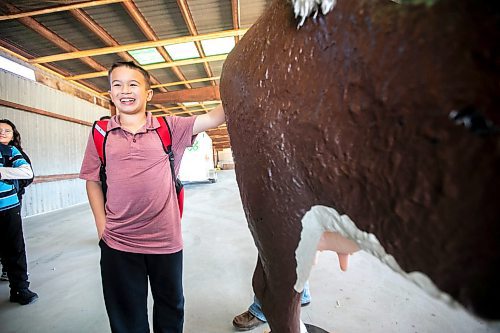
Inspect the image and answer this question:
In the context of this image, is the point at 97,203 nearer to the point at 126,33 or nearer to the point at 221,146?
the point at 126,33

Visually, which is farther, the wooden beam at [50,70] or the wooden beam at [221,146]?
the wooden beam at [221,146]

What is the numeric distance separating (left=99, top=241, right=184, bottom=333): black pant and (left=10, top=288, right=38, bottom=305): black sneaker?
1445 mm

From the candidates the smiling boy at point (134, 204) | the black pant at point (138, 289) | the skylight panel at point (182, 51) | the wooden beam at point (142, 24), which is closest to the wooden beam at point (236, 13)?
the skylight panel at point (182, 51)

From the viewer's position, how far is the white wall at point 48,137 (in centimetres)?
603

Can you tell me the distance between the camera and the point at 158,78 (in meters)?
8.39

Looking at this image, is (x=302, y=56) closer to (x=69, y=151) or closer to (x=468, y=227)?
(x=468, y=227)

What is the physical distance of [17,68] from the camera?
6.13 m

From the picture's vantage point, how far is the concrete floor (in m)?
1.80

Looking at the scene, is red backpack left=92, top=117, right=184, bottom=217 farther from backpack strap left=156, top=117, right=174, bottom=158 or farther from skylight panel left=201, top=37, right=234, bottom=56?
skylight panel left=201, top=37, right=234, bottom=56

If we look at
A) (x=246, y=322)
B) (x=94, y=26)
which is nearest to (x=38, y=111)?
(x=94, y=26)

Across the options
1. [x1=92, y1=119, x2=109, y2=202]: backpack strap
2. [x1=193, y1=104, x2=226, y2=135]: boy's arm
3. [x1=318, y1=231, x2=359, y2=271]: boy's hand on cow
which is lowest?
[x1=318, y1=231, x2=359, y2=271]: boy's hand on cow

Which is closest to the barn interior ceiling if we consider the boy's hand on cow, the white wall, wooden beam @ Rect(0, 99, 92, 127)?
the white wall

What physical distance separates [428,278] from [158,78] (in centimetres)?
893

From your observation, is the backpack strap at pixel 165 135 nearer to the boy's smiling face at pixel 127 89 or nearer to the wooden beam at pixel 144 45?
the boy's smiling face at pixel 127 89
